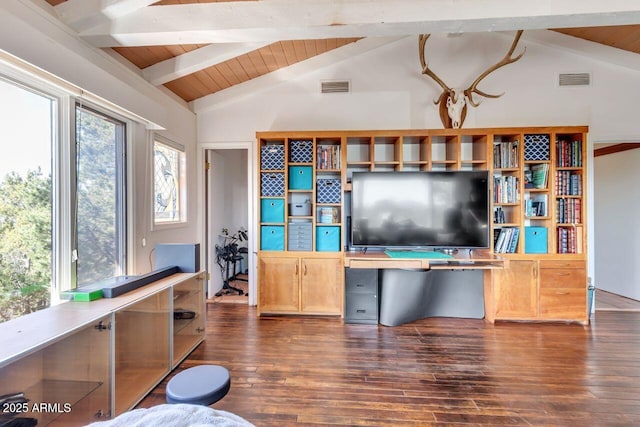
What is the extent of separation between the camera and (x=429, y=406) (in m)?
1.92

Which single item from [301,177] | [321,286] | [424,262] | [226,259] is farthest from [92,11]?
[424,262]

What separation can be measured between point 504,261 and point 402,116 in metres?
2.07

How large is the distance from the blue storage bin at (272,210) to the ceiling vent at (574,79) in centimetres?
378

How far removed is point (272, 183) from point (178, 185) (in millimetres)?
1219

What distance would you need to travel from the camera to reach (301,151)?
11.5 ft

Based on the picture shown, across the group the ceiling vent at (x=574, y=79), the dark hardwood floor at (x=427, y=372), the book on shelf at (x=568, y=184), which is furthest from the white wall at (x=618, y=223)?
the book on shelf at (x=568, y=184)

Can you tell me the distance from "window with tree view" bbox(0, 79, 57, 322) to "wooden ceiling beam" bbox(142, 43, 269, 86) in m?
1.14

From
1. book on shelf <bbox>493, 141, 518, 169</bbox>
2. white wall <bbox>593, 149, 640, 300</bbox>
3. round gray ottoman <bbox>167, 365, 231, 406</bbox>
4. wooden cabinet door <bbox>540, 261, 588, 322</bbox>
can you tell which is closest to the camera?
round gray ottoman <bbox>167, 365, 231, 406</bbox>

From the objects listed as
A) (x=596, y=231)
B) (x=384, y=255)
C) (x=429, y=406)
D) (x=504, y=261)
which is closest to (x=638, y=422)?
(x=429, y=406)

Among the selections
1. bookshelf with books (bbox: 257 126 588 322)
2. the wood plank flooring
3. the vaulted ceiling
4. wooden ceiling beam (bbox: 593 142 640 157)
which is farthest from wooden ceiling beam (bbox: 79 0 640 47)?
the wood plank flooring

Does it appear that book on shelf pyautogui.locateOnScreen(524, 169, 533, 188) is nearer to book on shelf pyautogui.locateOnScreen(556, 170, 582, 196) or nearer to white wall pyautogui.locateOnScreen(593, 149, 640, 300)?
book on shelf pyautogui.locateOnScreen(556, 170, 582, 196)

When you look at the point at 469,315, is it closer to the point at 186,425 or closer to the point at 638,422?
the point at 638,422

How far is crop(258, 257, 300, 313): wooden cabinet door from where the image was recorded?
11.4ft

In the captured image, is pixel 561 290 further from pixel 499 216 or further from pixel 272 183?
pixel 272 183
